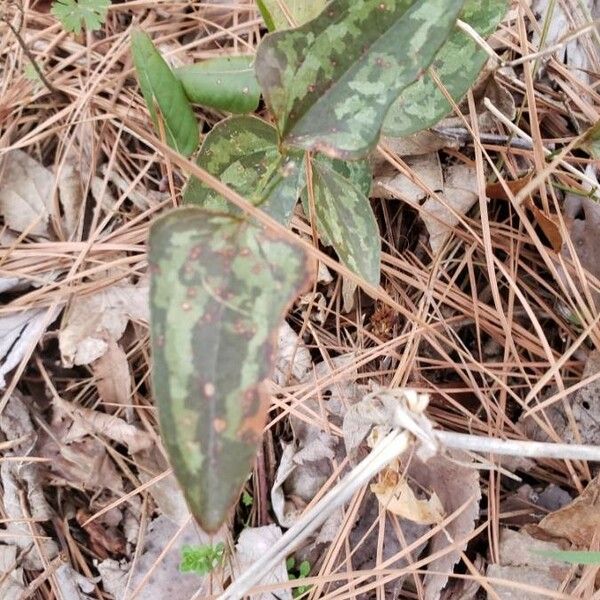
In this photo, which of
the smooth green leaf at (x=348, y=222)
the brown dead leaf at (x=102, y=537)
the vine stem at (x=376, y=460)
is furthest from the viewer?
the brown dead leaf at (x=102, y=537)

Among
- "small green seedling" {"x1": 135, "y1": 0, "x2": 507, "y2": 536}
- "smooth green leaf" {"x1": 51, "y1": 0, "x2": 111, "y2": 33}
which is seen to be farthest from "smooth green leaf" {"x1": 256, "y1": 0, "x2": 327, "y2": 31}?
"smooth green leaf" {"x1": 51, "y1": 0, "x2": 111, "y2": 33}

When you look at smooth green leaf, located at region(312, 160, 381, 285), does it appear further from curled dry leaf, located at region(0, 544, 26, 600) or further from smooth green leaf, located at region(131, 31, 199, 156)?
curled dry leaf, located at region(0, 544, 26, 600)

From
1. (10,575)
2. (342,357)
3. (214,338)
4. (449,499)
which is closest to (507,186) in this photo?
(342,357)

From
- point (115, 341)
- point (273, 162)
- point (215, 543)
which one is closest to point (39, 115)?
point (115, 341)

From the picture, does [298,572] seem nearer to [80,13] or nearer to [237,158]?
[237,158]

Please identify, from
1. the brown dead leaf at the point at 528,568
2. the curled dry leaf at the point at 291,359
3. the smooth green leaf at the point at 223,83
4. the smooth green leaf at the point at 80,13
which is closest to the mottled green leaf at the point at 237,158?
the smooth green leaf at the point at 223,83

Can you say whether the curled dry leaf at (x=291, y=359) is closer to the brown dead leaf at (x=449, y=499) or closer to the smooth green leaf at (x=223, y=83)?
the brown dead leaf at (x=449, y=499)
